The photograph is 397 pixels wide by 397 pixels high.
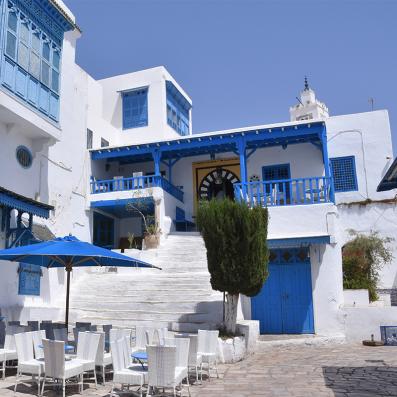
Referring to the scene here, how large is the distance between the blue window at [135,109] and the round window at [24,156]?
9093 millimetres

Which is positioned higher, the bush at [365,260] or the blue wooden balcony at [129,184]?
the blue wooden balcony at [129,184]

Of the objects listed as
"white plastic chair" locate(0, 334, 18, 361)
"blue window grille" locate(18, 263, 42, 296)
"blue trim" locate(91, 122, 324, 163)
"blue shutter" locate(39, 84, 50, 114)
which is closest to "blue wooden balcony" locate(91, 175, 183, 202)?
"blue trim" locate(91, 122, 324, 163)

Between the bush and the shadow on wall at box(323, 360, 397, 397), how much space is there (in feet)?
18.1

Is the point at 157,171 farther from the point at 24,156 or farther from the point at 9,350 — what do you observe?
the point at 9,350

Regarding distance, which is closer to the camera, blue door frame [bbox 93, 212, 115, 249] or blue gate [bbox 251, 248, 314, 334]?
blue gate [bbox 251, 248, 314, 334]

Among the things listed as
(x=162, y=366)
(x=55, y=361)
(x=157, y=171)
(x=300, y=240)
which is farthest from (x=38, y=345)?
(x=157, y=171)

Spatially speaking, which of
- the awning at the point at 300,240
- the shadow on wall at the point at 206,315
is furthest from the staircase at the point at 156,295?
the awning at the point at 300,240

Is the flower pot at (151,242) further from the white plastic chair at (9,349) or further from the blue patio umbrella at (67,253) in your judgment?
the white plastic chair at (9,349)

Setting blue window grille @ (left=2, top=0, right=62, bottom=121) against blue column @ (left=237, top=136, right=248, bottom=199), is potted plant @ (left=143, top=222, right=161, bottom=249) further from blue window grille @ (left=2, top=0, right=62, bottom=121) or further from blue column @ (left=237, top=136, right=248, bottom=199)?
blue window grille @ (left=2, top=0, right=62, bottom=121)

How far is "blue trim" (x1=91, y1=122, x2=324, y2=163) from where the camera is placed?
52.9ft

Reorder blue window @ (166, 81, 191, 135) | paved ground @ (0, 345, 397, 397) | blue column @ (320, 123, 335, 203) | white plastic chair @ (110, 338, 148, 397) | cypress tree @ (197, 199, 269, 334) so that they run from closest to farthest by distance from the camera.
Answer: white plastic chair @ (110, 338, 148, 397) → paved ground @ (0, 345, 397, 397) → cypress tree @ (197, 199, 269, 334) → blue column @ (320, 123, 335, 203) → blue window @ (166, 81, 191, 135)

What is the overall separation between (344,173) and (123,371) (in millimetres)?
13865

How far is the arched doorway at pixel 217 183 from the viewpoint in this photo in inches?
784

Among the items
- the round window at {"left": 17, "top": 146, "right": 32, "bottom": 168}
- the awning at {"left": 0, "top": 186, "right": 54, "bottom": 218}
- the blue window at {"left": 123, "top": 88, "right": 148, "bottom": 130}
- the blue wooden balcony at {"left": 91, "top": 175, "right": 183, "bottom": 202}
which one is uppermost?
the blue window at {"left": 123, "top": 88, "right": 148, "bottom": 130}
